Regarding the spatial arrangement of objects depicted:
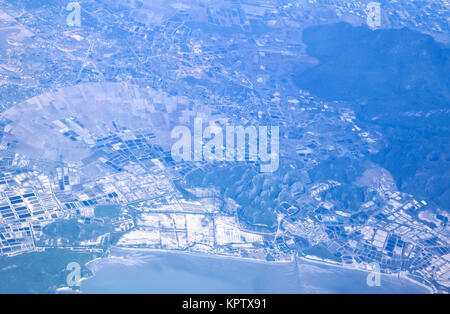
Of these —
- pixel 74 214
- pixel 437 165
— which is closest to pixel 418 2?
pixel 437 165

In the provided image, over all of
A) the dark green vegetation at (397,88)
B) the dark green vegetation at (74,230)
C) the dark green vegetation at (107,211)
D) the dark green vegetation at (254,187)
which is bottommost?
the dark green vegetation at (74,230)

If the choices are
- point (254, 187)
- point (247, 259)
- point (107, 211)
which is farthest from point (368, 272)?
point (107, 211)

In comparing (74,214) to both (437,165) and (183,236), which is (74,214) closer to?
(183,236)

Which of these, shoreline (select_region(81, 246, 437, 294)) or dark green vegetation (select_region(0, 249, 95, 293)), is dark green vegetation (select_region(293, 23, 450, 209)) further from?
dark green vegetation (select_region(0, 249, 95, 293))

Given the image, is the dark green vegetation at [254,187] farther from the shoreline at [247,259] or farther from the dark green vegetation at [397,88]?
the dark green vegetation at [397,88]

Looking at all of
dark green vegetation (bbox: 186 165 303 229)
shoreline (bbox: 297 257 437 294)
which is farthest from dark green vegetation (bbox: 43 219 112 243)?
shoreline (bbox: 297 257 437 294)

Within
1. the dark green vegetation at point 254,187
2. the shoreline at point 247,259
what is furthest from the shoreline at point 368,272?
the dark green vegetation at point 254,187

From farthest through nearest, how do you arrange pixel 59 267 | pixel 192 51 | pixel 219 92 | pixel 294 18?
pixel 294 18 < pixel 192 51 < pixel 219 92 < pixel 59 267
